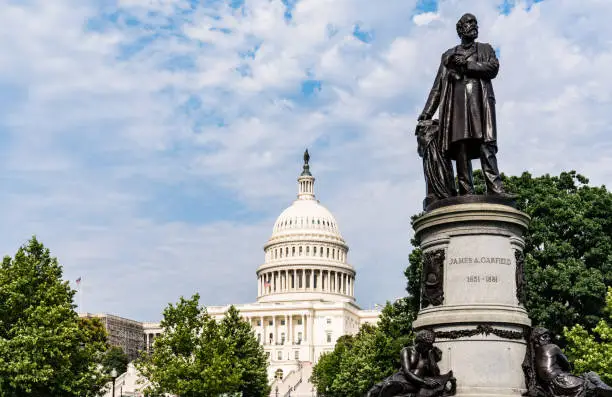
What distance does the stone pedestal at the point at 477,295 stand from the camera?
13.8 meters

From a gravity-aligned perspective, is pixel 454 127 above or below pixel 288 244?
below

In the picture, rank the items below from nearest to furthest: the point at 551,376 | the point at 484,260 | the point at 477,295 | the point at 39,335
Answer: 1. the point at 551,376
2. the point at 477,295
3. the point at 484,260
4. the point at 39,335

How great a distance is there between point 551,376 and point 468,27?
6456mm

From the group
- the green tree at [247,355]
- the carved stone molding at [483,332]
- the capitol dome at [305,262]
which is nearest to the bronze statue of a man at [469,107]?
the carved stone molding at [483,332]

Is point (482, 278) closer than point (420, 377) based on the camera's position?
No

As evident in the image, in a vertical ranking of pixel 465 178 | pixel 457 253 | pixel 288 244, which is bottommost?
pixel 457 253

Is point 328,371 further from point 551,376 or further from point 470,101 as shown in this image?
point 551,376

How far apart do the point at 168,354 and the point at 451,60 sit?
131ft

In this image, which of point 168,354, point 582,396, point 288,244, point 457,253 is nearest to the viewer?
point 582,396

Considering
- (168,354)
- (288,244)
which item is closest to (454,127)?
(168,354)

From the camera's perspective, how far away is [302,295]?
163000mm

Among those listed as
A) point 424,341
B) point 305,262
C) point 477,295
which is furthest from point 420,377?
point 305,262

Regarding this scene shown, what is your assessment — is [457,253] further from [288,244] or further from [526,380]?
[288,244]

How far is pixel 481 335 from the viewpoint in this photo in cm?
1389
